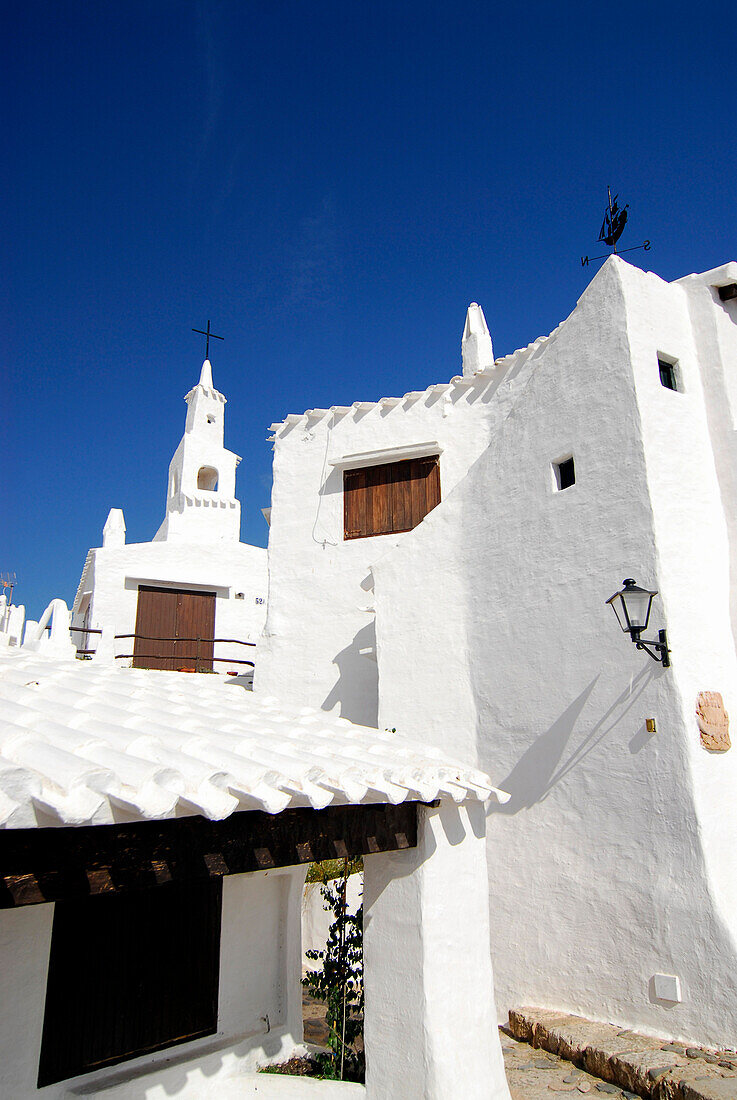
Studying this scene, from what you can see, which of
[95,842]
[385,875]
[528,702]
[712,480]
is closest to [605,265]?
[712,480]

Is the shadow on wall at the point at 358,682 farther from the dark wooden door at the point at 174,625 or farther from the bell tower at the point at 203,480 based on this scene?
the bell tower at the point at 203,480

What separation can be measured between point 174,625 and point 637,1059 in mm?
13620

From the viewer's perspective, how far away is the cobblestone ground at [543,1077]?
5.41 m

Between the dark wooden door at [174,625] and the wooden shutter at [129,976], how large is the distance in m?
10.5

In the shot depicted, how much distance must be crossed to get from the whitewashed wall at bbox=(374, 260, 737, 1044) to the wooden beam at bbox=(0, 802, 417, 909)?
9.69 ft

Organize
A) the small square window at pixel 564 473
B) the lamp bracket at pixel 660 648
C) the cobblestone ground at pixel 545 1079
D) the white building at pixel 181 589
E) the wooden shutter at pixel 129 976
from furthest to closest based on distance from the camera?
the white building at pixel 181 589 → the small square window at pixel 564 473 → the lamp bracket at pixel 660 648 → the cobblestone ground at pixel 545 1079 → the wooden shutter at pixel 129 976

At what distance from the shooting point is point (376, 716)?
10688 mm

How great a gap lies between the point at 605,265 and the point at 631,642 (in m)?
4.29

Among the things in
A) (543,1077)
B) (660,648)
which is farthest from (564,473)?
(543,1077)

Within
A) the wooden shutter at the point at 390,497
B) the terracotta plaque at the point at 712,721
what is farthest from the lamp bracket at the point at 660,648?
the wooden shutter at the point at 390,497

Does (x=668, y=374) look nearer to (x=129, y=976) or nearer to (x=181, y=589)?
(x=129, y=976)

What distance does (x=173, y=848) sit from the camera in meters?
3.48

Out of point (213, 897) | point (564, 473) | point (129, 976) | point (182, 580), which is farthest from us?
point (182, 580)

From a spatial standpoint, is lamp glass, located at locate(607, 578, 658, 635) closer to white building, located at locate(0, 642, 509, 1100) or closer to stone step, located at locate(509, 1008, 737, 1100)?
white building, located at locate(0, 642, 509, 1100)
